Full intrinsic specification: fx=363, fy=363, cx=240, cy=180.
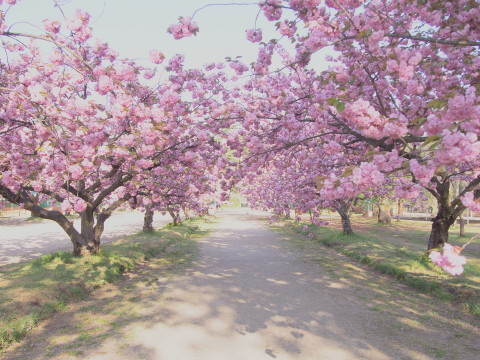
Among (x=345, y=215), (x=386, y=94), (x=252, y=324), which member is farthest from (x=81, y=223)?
(x=345, y=215)

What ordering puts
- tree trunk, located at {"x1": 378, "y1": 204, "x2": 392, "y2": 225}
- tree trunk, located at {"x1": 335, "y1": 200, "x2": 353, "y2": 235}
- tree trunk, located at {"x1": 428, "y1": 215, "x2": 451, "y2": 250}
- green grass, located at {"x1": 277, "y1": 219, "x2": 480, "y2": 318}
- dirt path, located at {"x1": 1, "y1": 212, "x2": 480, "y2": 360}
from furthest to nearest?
tree trunk, located at {"x1": 378, "y1": 204, "x2": 392, "y2": 225} < tree trunk, located at {"x1": 335, "y1": 200, "x2": 353, "y2": 235} < tree trunk, located at {"x1": 428, "y1": 215, "x2": 451, "y2": 250} < green grass, located at {"x1": 277, "y1": 219, "x2": 480, "y2": 318} < dirt path, located at {"x1": 1, "y1": 212, "x2": 480, "y2": 360}

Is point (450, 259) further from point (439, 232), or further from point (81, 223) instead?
point (81, 223)

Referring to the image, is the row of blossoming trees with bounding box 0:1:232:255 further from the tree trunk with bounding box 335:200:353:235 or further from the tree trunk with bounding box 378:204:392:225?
the tree trunk with bounding box 378:204:392:225

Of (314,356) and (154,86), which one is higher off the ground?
(154,86)

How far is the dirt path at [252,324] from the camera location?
16.3 feet

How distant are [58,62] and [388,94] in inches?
259

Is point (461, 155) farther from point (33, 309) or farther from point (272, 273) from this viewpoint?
point (272, 273)

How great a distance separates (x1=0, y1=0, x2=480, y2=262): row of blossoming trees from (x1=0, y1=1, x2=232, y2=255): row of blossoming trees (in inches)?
1.4

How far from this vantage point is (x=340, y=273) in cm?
1062

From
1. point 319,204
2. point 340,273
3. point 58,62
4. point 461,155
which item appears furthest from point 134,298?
point 319,204

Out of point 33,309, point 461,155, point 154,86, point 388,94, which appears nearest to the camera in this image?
point 461,155

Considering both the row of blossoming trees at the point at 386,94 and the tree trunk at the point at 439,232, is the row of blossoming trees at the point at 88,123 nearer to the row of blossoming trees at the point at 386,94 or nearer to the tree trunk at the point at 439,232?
the row of blossoming trees at the point at 386,94

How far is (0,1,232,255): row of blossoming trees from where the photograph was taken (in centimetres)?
579

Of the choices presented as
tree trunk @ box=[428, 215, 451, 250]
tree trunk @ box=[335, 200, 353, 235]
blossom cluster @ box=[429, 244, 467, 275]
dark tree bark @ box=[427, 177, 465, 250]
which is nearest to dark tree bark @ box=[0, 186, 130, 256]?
blossom cluster @ box=[429, 244, 467, 275]
